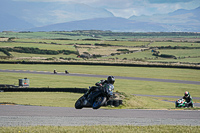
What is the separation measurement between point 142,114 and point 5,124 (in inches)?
315

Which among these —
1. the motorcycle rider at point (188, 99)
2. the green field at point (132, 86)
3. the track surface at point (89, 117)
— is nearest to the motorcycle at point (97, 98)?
the track surface at point (89, 117)

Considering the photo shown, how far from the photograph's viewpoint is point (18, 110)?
65.6 feet

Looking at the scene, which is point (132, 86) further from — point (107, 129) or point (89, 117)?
point (107, 129)

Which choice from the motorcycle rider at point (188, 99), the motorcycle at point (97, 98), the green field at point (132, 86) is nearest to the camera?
the motorcycle at point (97, 98)

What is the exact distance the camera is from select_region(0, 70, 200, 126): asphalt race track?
16.5 meters

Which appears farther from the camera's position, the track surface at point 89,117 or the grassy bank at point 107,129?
the track surface at point 89,117

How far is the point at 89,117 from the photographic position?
1809cm

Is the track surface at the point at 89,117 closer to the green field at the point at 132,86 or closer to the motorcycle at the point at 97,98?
the motorcycle at the point at 97,98

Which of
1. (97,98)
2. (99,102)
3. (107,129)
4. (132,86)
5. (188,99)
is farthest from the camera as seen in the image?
(132,86)

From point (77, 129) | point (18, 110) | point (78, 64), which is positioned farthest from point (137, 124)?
point (78, 64)

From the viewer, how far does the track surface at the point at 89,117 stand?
16.5 metres

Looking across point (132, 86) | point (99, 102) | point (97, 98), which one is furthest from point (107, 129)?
point (132, 86)

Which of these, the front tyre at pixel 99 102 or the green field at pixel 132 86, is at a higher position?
the front tyre at pixel 99 102

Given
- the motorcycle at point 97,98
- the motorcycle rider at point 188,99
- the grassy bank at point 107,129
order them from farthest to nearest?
1. the motorcycle rider at point 188,99
2. the motorcycle at point 97,98
3. the grassy bank at point 107,129
